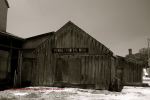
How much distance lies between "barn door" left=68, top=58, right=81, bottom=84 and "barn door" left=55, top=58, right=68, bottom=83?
47 centimetres

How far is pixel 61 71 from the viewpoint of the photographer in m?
23.7

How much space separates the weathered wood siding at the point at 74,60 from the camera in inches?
871

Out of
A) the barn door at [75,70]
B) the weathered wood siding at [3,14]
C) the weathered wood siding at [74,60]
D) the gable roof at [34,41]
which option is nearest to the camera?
the weathered wood siding at [74,60]

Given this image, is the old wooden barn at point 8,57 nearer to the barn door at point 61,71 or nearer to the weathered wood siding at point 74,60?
the weathered wood siding at point 74,60

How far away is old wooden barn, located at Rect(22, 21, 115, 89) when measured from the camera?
22.2 metres

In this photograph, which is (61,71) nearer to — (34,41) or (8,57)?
(8,57)

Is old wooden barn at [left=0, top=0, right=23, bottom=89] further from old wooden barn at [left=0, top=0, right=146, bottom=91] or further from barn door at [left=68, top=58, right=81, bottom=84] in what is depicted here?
barn door at [left=68, top=58, right=81, bottom=84]

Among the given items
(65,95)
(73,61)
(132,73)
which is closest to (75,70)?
(73,61)

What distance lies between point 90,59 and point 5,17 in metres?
16.7

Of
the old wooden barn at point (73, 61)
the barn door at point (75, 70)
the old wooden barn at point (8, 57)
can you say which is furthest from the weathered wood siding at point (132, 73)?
the old wooden barn at point (8, 57)

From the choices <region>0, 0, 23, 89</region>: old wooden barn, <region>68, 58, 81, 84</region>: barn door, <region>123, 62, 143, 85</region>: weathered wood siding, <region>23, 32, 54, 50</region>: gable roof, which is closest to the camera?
<region>68, 58, 81, 84</region>: barn door

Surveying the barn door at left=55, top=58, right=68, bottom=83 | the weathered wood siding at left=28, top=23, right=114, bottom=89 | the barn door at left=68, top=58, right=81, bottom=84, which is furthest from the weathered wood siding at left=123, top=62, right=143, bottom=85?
the barn door at left=55, top=58, right=68, bottom=83

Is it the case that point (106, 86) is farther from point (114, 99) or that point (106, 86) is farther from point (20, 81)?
point (20, 81)

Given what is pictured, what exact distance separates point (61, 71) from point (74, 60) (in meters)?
1.66
